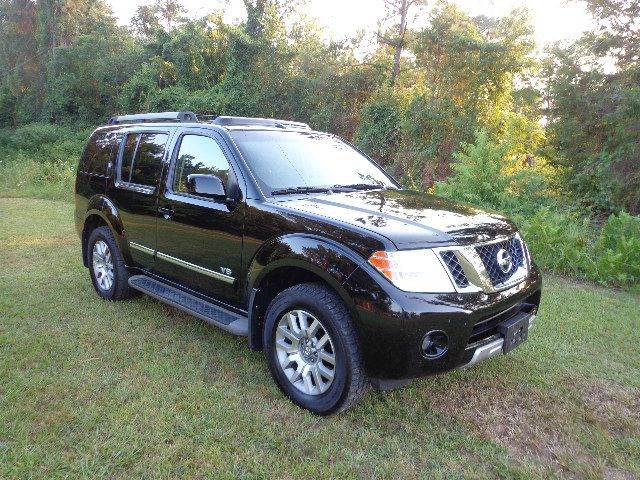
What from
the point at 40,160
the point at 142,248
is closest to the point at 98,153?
the point at 142,248

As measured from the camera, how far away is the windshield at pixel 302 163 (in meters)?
3.69

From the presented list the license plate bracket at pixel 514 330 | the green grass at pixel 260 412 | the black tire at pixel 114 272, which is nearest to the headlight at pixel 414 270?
the license plate bracket at pixel 514 330

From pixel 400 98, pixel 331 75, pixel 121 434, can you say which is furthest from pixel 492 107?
pixel 121 434

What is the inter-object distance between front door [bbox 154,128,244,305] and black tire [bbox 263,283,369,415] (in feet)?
1.99

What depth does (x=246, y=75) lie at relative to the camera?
2175cm

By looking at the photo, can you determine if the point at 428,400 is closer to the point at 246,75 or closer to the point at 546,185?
the point at 546,185

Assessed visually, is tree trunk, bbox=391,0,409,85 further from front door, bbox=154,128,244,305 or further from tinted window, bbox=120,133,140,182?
front door, bbox=154,128,244,305

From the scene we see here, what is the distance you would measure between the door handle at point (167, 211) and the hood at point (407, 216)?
115 centimetres

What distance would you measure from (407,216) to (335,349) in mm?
968

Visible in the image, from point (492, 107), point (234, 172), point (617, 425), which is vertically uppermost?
point (492, 107)

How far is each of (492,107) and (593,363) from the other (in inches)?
373

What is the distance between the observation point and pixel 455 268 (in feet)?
9.49

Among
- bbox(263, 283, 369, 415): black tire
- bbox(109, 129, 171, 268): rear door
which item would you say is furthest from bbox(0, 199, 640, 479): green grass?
bbox(109, 129, 171, 268): rear door

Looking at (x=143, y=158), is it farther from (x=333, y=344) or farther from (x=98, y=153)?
(x=333, y=344)
